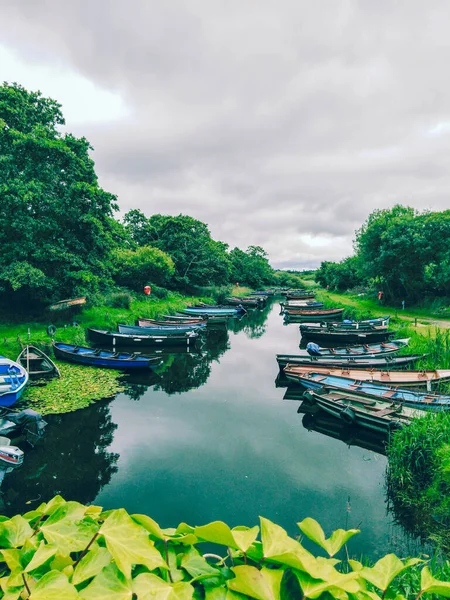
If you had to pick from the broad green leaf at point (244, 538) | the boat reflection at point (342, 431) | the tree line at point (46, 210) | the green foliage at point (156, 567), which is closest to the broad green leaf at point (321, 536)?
the green foliage at point (156, 567)

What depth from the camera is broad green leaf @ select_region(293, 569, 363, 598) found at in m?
1.05

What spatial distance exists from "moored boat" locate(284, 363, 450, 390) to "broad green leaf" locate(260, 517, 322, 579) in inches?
580

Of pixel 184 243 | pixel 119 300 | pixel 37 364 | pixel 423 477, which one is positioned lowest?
pixel 423 477

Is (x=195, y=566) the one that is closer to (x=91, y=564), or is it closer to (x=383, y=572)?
(x=91, y=564)

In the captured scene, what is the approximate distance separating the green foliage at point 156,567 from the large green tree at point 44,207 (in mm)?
21519

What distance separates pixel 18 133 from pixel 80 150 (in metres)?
4.55

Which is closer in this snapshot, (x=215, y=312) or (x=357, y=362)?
(x=357, y=362)

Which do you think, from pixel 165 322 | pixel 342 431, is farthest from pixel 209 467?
pixel 165 322

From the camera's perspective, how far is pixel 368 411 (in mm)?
11836

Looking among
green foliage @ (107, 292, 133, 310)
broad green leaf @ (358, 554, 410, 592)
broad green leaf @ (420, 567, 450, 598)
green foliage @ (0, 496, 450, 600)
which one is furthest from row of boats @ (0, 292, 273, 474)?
broad green leaf @ (420, 567, 450, 598)

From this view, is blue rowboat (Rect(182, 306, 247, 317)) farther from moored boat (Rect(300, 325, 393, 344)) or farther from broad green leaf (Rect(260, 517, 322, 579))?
broad green leaf (Rect(260, 517, 322, 579))

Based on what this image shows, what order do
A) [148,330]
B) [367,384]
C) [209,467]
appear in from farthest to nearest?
1. [148,330]
2. [367,384]
3. [209,467]

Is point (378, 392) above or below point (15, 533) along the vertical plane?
below

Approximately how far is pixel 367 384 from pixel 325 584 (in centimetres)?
1493
